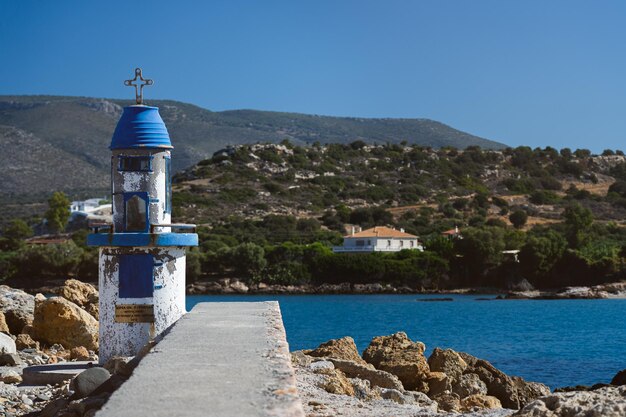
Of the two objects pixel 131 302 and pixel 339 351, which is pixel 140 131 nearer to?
pixel 131 302

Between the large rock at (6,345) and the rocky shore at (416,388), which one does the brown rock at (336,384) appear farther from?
the large rock at (6,345)

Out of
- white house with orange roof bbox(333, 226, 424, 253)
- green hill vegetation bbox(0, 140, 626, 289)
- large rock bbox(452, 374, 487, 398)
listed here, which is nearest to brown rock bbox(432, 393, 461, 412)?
large rock bbox(452, 374, 487, 398)

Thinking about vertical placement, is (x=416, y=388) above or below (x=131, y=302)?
below

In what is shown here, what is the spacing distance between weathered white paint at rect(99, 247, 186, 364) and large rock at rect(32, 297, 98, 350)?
9.22 feet

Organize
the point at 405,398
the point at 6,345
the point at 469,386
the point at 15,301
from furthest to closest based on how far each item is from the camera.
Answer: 1. the point at 15,301
2. the point at 469,386
3. the point at 6,345
4. the point at 405,398

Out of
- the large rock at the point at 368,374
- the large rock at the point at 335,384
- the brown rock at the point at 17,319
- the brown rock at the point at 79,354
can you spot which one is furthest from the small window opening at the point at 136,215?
the brown rock at the point at 17,319

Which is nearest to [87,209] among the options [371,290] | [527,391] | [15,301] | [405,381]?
[371,290]

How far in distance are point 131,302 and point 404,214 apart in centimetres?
8757

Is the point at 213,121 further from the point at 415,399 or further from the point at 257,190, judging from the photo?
the point at 415,399

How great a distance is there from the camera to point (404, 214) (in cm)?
9919

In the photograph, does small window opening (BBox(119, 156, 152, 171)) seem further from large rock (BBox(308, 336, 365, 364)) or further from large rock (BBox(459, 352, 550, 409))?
large rock (BBox(459, 352, 550, 409))

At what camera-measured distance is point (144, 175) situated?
1239cm

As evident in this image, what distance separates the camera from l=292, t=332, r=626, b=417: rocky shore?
7.32 meters

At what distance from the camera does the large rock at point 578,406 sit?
272 inches
